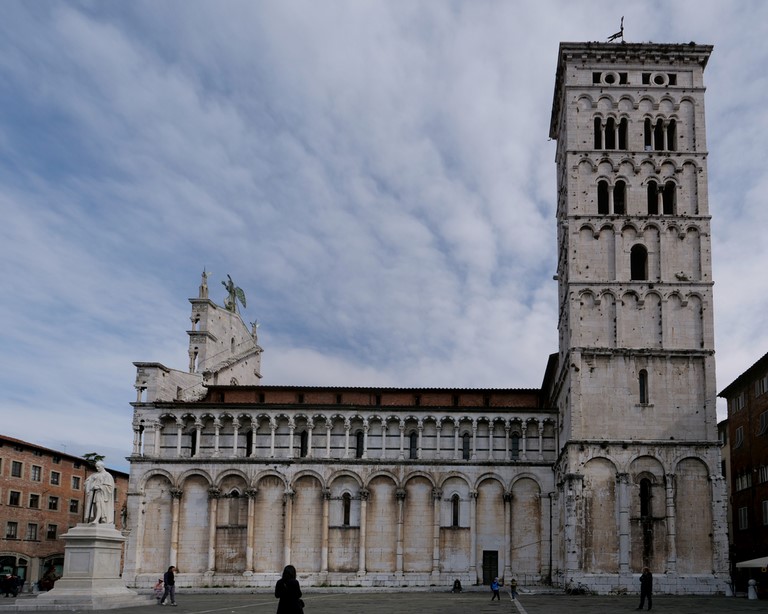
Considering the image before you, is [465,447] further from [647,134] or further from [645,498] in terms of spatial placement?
[647,134]

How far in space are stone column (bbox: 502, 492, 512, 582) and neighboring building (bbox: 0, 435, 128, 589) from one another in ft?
88.9

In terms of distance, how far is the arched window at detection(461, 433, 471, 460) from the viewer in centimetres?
5656

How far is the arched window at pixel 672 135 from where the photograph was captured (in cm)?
5197

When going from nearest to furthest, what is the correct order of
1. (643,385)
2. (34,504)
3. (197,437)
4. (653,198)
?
(643,385), (653,198), (197,437), (34,504)

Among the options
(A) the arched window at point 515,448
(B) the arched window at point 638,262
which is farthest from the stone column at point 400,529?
(B) the arched window at point 638,262

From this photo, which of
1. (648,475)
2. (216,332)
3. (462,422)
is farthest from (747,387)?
(216,332)

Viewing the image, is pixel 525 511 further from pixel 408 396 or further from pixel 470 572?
pixel 408 396

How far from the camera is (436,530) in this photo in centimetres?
5469

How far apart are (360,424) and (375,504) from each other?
5.04 metres

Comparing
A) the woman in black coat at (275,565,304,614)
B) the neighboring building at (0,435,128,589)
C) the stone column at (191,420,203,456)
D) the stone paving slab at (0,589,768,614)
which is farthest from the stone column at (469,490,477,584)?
the woman in black coat at (275,565,304,614)

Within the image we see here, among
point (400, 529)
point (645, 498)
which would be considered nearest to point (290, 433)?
point (400, 529)

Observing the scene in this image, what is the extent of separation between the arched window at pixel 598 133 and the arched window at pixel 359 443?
22.8m

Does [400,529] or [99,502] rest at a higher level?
[99,502]

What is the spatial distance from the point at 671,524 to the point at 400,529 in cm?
1664
